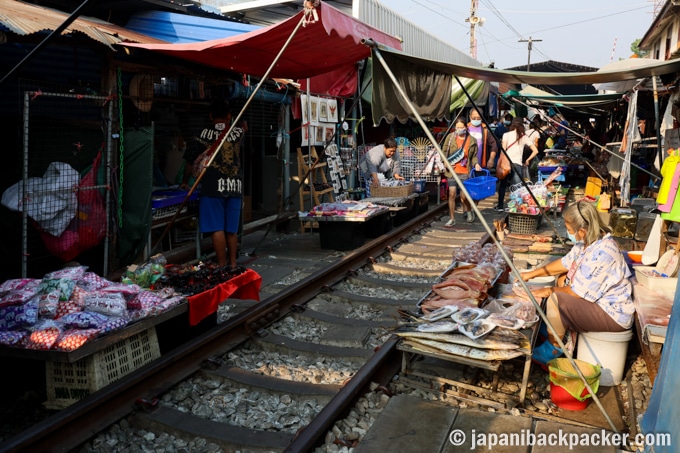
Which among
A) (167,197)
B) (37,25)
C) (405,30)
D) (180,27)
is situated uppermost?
(405,30)

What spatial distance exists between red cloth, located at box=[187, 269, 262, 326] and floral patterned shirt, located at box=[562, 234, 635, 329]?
11.4 ft

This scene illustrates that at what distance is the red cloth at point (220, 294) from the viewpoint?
5.47 meters

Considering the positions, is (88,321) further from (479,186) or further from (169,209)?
(479,186)

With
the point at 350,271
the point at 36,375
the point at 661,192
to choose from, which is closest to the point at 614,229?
the point at 661,192

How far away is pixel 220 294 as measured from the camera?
19.1 feet

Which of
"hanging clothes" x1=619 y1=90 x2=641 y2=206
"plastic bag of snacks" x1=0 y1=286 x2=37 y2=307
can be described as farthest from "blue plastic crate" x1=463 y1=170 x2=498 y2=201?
"plastic bag of snacks" x1=0 y1=286 x2=37 y2=307

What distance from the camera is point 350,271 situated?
8219 mm

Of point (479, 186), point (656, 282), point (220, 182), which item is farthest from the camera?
point (479, 186)

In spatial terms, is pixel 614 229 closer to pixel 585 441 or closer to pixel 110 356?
pixel 585 441

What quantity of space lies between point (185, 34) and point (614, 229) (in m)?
7.96

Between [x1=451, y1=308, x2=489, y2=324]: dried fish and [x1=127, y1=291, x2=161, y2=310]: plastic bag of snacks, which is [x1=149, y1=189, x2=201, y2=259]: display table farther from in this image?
[x1=451, y1=308, x2=489, y2=324]: dried fish

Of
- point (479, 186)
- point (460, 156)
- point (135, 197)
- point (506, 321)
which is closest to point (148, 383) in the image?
point (506, 321)

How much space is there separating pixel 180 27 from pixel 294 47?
11.7 feet

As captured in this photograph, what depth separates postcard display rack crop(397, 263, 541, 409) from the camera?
4.41 m
